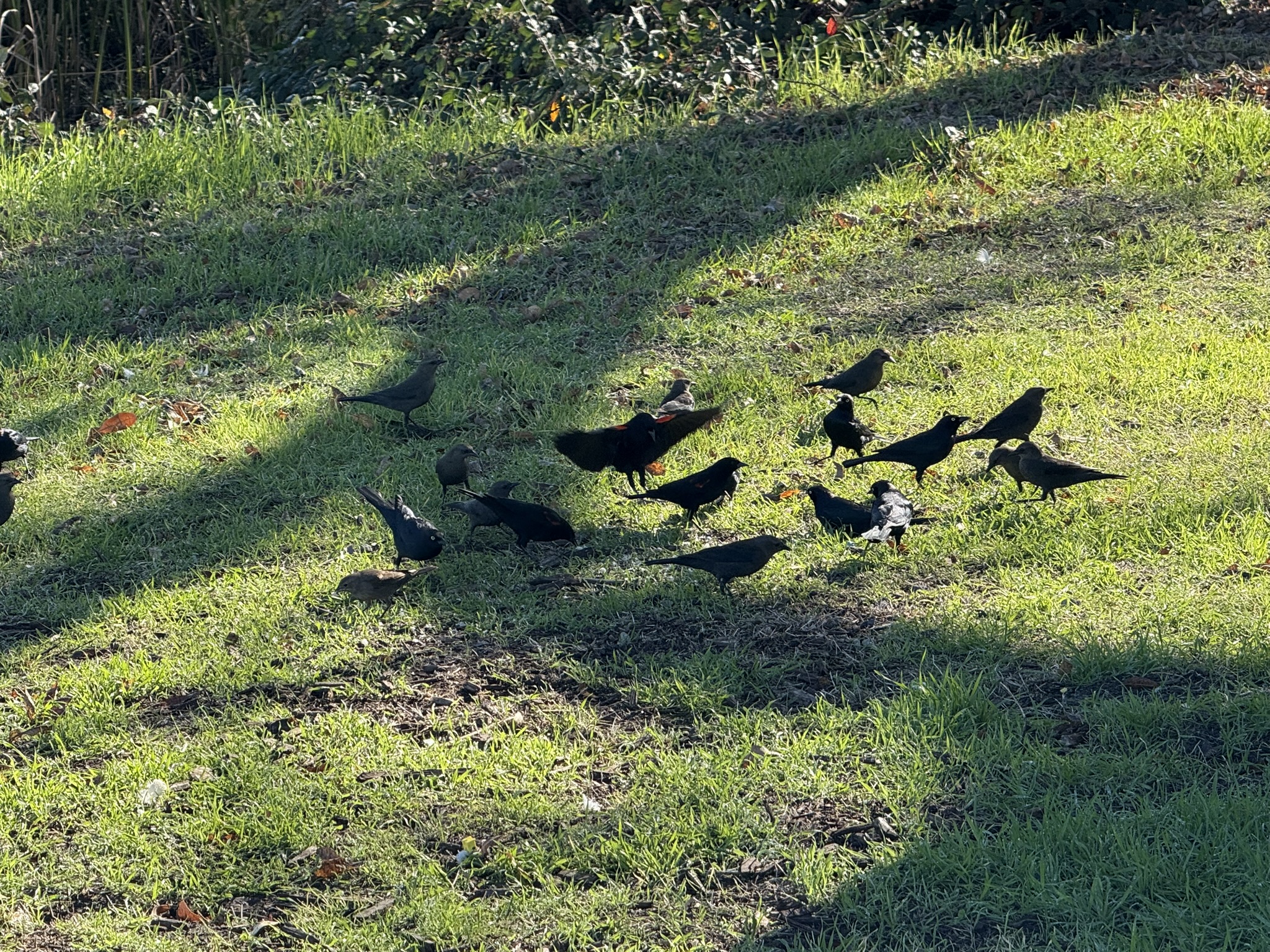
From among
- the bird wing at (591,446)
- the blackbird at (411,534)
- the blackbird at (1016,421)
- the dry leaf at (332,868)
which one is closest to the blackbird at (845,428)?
the blackbird at (1016,421)

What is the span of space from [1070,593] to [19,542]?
4.27 m

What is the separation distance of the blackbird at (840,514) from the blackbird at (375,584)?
157cm

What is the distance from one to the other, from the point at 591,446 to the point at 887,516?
1.29m

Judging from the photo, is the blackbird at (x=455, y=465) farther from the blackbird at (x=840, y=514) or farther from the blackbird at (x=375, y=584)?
the blackbird at (x=840, y=514)

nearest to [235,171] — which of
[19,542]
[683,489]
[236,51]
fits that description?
[236,51]

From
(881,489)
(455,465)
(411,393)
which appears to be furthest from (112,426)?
(881,489)

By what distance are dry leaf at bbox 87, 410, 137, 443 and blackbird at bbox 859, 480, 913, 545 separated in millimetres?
3797

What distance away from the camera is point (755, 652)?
16.0 ft

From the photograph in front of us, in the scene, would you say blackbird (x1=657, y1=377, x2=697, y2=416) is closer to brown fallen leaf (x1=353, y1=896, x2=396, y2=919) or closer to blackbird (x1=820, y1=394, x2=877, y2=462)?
blackbird (x1=820, y1=394, x2=877, y2=462)

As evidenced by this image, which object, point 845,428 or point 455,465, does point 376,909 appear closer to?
point 455,465

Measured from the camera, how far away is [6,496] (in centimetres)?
591

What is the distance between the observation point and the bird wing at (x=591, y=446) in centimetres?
586

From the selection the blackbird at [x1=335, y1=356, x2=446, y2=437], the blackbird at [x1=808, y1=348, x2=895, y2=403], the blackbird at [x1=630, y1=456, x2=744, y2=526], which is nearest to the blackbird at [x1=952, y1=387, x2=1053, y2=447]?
the blackbird at [x1=808, y1=348, x2=895, y2=403]

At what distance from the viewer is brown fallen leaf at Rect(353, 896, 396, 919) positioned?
3.82 metres
